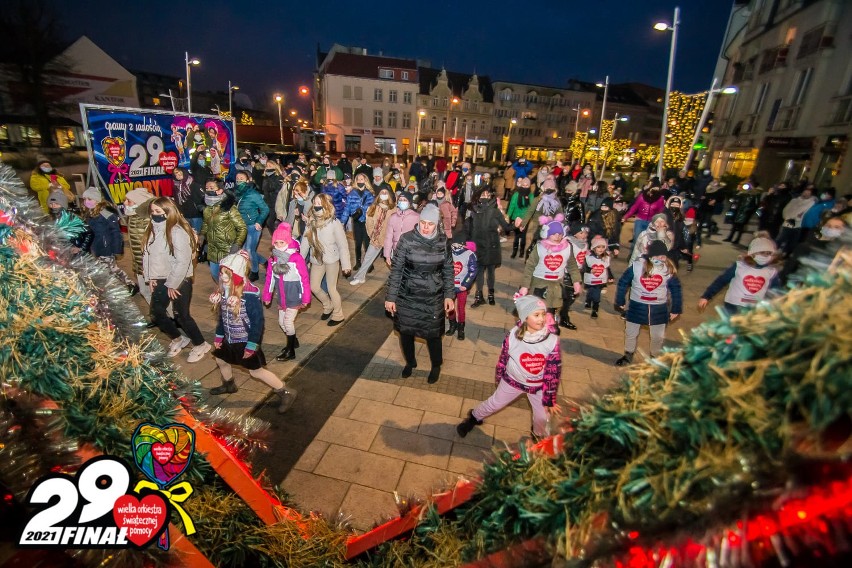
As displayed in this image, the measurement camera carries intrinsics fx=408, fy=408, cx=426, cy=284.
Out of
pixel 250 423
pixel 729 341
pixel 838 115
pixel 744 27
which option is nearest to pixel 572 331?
pixel 250 423

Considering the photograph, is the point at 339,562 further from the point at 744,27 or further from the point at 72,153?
the point at 744,27

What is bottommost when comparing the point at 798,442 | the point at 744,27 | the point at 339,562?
the point at 339,562

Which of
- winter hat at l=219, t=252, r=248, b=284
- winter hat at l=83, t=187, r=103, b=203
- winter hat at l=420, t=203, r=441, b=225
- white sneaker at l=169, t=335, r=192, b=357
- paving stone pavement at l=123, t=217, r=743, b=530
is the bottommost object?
paving stone pavement at l=123, t=217, r=743, b=530

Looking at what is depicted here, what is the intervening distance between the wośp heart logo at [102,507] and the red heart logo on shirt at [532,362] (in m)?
2.76

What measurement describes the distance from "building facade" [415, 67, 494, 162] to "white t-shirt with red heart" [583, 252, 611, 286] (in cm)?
5603

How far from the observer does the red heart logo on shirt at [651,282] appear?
5.10m

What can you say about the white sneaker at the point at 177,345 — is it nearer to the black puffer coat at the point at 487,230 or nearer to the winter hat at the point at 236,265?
the winter hat at the point at 236,265

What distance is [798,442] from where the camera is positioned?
805mm

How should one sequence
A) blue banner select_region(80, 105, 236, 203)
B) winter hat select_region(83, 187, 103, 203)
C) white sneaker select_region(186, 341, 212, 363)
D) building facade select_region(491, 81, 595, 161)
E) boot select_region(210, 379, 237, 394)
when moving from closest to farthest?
boot select_region(210, 379, 237, 394), white sneaker select_region(186, 341, 212, 363), winter hat select_region(83, 187, 103, 203), blue banner select_region(80, 105, 236, 203), building facade select_region(491, 81, 595, 161)

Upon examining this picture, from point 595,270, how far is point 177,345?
259 inches

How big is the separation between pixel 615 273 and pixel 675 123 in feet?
48.7

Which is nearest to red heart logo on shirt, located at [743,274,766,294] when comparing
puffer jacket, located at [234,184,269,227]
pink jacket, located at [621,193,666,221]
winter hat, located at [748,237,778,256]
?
winter hat, located at [748,237,778,256]

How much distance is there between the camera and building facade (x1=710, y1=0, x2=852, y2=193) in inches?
713

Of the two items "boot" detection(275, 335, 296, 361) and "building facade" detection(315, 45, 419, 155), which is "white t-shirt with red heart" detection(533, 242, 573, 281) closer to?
"boot" detection(275, 335, 296, 361)
